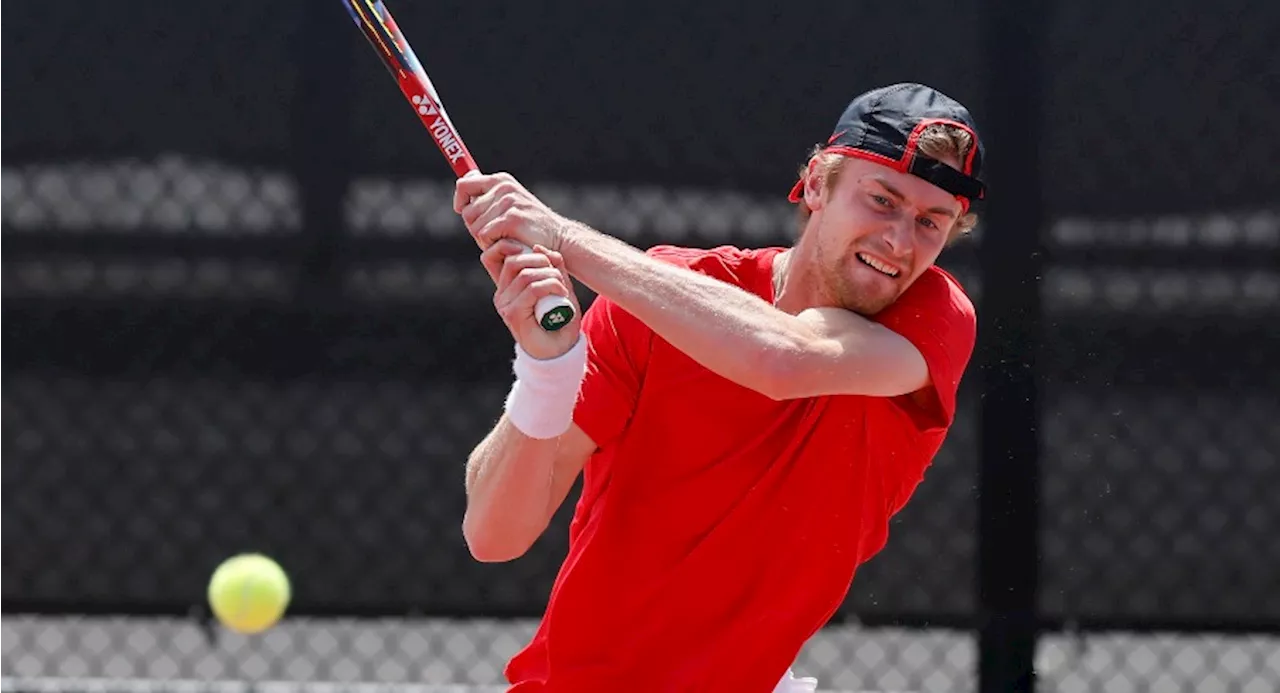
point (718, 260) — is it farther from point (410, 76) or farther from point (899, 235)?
point (410, 76)

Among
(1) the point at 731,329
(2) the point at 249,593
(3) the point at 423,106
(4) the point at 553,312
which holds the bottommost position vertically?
(2) the point at 249,593

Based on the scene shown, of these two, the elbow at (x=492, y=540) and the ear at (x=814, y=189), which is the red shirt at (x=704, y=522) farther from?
the ear at (x=814, y=189)

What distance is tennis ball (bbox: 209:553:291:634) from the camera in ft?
12.5

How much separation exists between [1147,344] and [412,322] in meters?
1.59

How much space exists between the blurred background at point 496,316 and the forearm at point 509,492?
1.49 meters

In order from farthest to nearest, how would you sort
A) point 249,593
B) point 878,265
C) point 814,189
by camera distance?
point 249,593
point 814,189
point 878,265

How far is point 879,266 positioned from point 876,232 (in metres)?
0.06

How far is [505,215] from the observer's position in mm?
2289

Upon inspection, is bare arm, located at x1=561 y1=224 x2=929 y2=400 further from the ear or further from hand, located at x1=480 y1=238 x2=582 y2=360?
the ear

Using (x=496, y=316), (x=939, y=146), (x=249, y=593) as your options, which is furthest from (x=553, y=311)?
(x=249, y=593)

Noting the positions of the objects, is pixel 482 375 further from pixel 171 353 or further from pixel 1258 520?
pixel 1258 520

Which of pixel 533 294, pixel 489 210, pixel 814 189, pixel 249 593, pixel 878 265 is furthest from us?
pixel 249 593

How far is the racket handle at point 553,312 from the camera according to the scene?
2.21m

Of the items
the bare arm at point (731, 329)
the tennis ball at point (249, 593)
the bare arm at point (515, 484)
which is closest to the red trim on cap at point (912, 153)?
the bare arm at point (731, 329)
